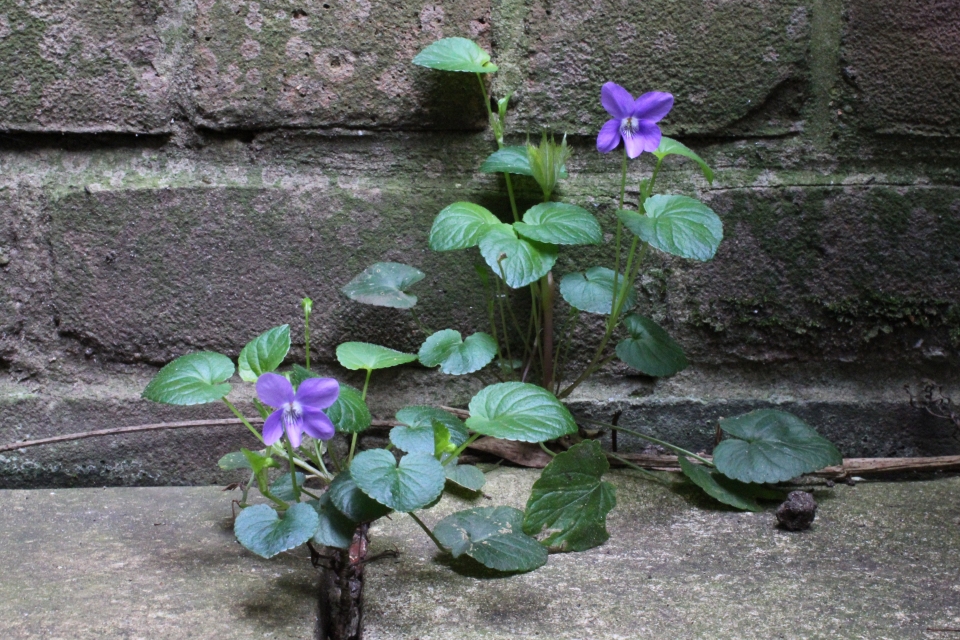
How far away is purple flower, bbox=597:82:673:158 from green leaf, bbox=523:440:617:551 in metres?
0.35

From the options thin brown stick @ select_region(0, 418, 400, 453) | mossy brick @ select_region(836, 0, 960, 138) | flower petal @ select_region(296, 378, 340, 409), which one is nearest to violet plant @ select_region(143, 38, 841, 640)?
flower petal @ select_region(296, 378, 340, 409)

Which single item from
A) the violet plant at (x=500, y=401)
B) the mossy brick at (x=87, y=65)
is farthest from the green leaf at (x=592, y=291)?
the mossy brick at (x=87, y=65)

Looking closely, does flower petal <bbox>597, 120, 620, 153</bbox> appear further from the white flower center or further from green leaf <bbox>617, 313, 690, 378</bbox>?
the white flower center

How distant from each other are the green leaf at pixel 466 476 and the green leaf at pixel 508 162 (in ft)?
1.26

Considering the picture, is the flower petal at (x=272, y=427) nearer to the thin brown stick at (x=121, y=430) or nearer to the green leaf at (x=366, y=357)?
the green leaf at (x=366, y=357)

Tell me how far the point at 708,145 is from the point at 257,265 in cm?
67

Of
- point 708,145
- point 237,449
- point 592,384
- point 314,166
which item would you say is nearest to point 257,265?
point 314,166

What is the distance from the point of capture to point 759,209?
1.19m

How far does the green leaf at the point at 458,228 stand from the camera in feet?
3.29

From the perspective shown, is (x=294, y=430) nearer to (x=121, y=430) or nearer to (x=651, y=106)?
(x=121, y=430)

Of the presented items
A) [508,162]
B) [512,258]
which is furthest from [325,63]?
[512,258]

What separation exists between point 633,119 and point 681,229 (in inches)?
5.7

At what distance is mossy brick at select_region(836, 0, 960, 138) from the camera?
1.15 meters

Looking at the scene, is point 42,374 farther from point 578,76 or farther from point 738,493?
point 738,493
